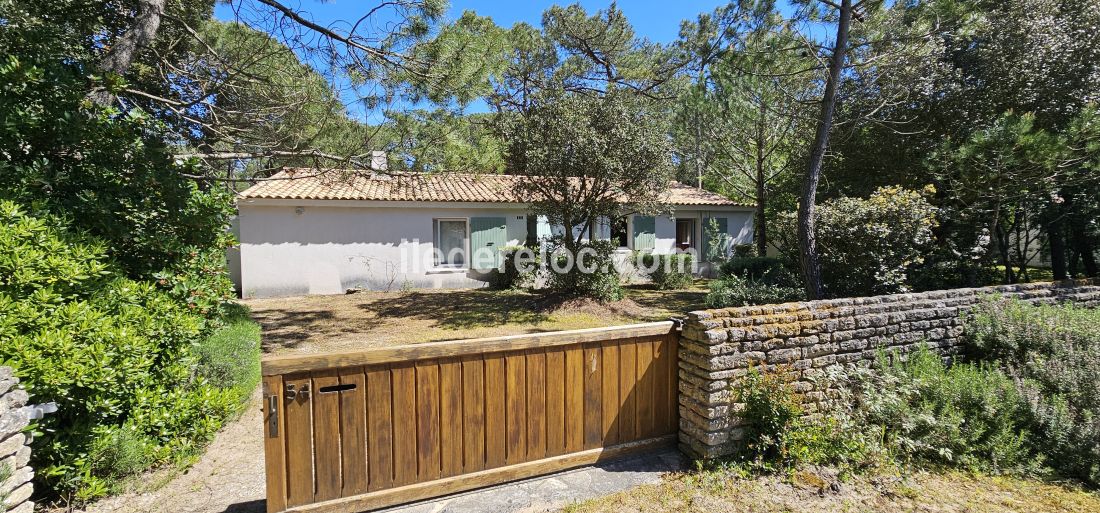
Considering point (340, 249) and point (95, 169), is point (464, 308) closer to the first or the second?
point (340, 249)

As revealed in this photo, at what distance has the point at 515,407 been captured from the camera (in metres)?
3.53

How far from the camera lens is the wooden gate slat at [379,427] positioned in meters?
3.11

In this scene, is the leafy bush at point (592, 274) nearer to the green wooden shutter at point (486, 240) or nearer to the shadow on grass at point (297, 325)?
the green wooden shutter at point (486, 240)

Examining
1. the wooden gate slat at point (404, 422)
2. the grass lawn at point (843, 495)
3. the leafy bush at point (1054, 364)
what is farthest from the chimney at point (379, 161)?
the leafy bush at point (1054, 364)

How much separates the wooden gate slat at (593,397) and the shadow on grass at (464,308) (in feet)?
18.3

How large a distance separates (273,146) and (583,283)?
7.02 m

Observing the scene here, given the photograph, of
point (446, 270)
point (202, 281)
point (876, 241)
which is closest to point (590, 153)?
point (876, 241)

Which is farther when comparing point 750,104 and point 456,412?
point 750,104

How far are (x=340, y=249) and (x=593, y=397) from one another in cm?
1127

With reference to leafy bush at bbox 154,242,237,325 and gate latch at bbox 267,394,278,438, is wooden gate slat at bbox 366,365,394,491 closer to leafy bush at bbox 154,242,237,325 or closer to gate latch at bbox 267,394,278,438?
gate latch at bbox 267,394,278,438

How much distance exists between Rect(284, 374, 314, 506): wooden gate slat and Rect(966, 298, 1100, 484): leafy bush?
6218mm

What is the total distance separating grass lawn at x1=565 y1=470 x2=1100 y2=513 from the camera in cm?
324

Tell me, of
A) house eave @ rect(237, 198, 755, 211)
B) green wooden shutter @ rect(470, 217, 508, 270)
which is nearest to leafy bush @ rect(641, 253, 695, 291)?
house eave @ rect(237, 198, 755, 211)

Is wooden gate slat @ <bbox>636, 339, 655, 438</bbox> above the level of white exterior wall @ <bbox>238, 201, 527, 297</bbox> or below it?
below
